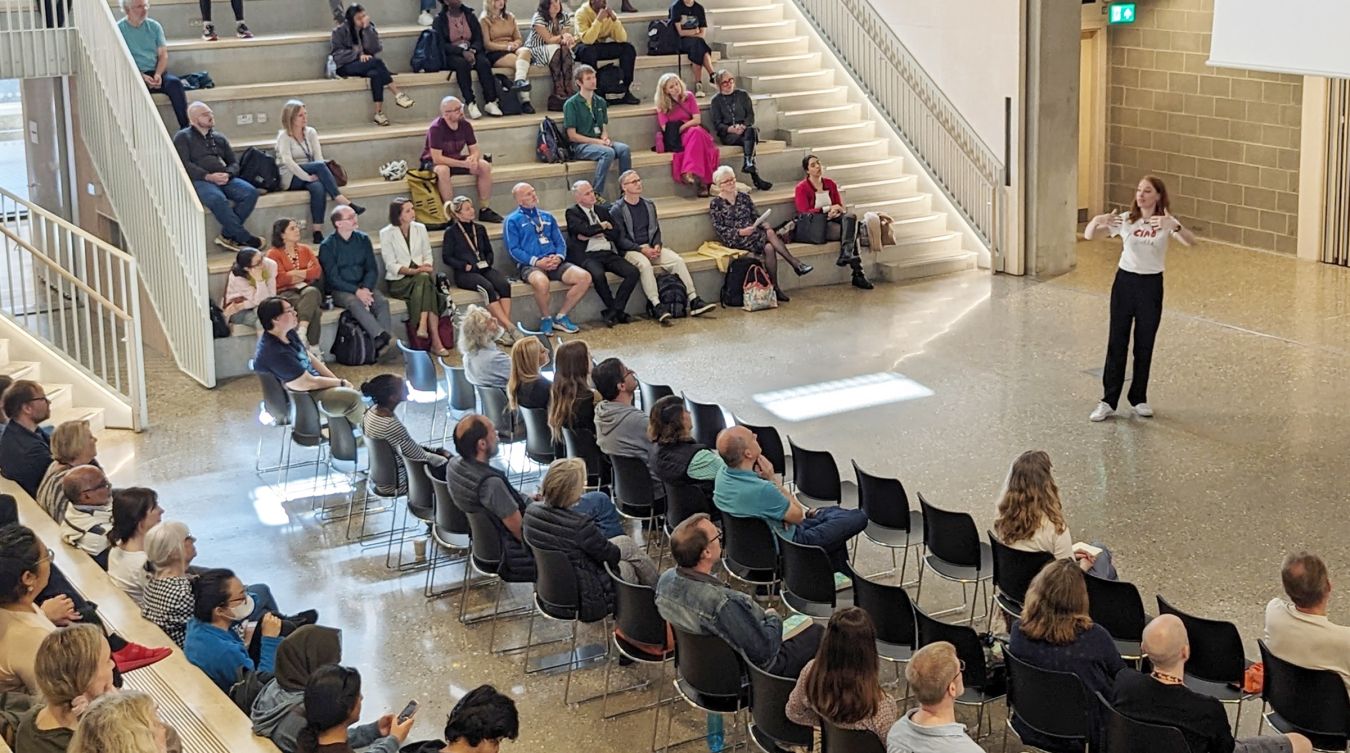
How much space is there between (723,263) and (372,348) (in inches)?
123

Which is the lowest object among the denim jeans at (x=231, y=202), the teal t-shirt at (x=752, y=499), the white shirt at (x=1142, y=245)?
the teal t-shirt at (x=752, y=499)

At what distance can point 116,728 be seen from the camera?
4.05m

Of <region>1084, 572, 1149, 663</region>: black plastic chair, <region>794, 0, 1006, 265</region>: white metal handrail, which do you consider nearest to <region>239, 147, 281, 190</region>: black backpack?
<region>794, 0, 1006, 265</region>: white metal handrail

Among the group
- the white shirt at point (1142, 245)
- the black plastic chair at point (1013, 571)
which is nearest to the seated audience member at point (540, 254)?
the white shirt at point (1142, 245)

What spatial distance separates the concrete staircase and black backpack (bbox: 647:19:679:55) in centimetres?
14

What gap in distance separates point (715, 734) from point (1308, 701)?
6.78 feet

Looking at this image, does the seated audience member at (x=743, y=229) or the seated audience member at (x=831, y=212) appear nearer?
the seated audience member at (x=743, y=229)

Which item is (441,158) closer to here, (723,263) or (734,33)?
(723,263)

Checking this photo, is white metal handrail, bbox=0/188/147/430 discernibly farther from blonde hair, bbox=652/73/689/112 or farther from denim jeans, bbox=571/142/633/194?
blonde hair, bbox=652/73/689/112

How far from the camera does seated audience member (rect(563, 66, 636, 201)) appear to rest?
44.0 ft

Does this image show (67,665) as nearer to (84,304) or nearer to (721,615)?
(721,615)

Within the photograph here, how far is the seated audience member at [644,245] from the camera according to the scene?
1247 cm

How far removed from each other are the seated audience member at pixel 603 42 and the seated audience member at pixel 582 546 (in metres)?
8.64

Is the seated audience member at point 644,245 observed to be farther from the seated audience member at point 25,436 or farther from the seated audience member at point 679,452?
the seated audience member at point 25,436
